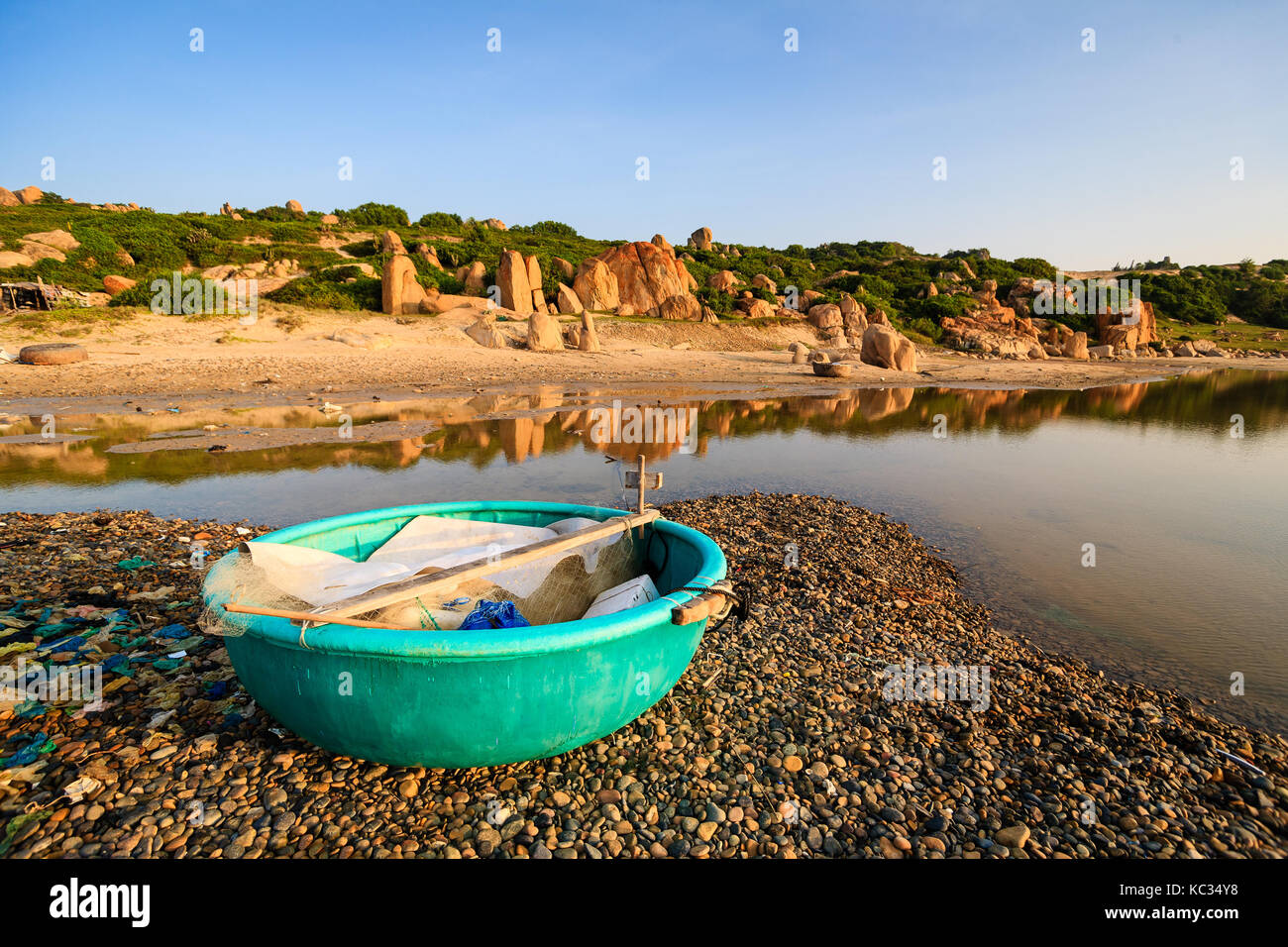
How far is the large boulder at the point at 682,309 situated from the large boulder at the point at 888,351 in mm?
11321

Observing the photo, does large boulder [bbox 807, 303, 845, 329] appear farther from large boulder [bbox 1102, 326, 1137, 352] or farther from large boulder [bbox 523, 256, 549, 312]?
large boulder [bbox 1102, 326, 1137, 352]

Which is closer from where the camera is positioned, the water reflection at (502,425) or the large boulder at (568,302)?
the water reflection at (502,425)

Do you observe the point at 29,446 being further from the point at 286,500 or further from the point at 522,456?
the point at 522,456

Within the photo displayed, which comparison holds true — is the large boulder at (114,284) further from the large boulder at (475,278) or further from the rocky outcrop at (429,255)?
the large boulder at (475,278)

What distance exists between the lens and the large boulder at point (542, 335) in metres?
31.3

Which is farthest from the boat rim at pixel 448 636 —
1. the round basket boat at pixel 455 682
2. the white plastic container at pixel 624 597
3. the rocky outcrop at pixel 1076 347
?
the rocky outcrop at pixel 1076 347

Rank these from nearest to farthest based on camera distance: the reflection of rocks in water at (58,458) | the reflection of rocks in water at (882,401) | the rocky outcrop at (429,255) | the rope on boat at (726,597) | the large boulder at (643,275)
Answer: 1. the rope on boat at (726,597)
2. the reflection of rocks in water at (58,458)
3. the reflection of rocks in water at (882,401)
4. the rocky outcrop at (429,255)
5. the large boulder at (643,275)

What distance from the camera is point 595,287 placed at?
4303 centimetres

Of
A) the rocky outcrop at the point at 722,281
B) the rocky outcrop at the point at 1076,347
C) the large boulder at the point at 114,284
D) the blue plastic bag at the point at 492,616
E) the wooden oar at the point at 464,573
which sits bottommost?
the blue plastic bag at the point at 492,616

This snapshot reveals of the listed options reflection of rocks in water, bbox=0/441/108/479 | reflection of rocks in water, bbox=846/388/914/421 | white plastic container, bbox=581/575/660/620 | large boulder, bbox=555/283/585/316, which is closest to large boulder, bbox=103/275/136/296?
large boulder, bbox=555/283/585/316

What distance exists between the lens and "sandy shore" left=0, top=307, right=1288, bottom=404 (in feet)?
68.5

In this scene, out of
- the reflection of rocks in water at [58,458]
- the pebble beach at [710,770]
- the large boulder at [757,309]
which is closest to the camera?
the pebble beach at [710,770]

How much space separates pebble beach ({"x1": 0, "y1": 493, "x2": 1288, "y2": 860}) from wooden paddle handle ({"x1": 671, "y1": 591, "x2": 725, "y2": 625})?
1.05 metres

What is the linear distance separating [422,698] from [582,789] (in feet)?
3.73
